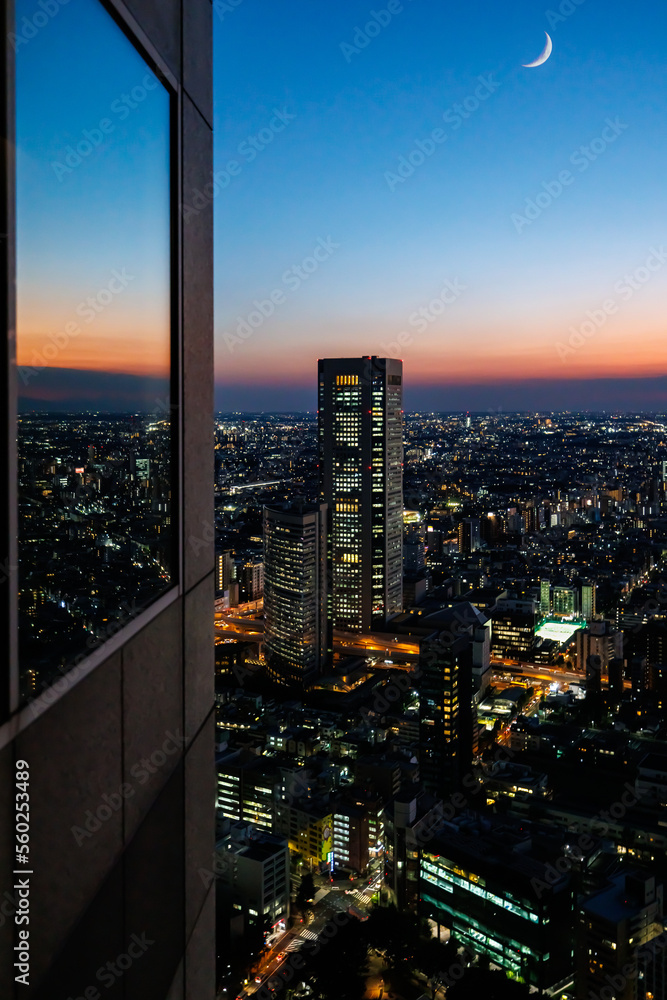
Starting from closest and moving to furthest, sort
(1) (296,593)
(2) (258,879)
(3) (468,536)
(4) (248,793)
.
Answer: (2) (258,879)
(4) (248,793)
(1) (296,593)
(3) (468,536)

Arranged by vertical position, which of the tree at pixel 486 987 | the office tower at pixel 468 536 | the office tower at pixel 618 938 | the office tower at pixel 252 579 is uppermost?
the office tower at pixel 468 536

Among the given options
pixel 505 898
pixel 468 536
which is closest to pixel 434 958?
pixel 505 898

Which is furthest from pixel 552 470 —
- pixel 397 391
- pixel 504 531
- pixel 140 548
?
pixel 140 548

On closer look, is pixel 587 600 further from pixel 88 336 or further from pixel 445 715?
pixel 88 336

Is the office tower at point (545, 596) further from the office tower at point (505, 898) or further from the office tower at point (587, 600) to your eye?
the office tower at point (505, 898)

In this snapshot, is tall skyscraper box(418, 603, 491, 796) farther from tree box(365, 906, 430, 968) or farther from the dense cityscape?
tree box(365, 906, 430, 968)

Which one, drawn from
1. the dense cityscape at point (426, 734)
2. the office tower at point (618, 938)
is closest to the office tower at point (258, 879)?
the dense cityscape at point (426, 734)
